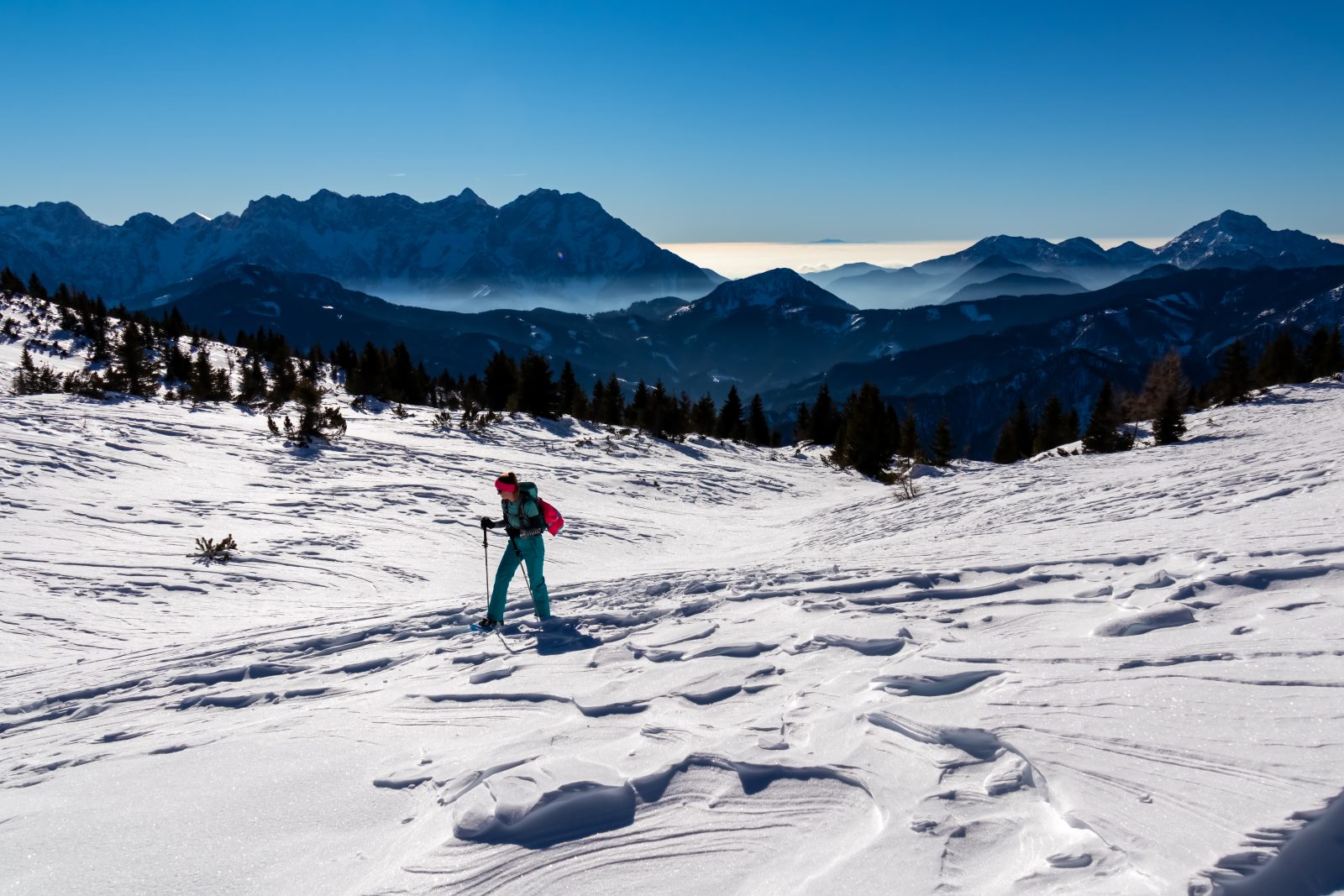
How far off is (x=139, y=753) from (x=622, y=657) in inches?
134

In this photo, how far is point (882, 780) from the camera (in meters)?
3.22

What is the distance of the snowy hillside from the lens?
9.08ft

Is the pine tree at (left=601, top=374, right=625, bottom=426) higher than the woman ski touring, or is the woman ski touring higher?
the pine tree at (left=601, top=374, right=625, bottom=426)

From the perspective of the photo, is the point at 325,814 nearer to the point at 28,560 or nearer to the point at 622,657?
the point at 622,657

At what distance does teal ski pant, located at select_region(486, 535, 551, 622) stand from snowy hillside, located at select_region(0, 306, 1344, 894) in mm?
378

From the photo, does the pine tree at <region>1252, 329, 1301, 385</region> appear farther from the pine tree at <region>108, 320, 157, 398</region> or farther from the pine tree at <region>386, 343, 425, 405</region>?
the pine tree at <region>108, 320, 157, 398</region>

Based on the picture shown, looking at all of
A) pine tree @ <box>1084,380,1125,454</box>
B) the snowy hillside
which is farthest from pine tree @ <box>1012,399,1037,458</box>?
the snowy hillside

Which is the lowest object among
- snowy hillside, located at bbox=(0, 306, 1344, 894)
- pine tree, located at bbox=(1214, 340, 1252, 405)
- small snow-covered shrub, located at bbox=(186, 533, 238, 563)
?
small snow-covered shrub, located at bbox=(186, 533, 238, 563)

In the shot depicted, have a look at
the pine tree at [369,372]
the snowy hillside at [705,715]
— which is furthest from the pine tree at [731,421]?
the snowy hillside at [705,715]

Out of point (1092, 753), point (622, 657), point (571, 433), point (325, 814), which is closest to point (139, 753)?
point (325, 814)

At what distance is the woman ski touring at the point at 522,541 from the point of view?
7.26m

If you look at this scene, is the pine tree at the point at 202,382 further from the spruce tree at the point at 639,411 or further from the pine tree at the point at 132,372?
the spruce tree at the point at 639,411

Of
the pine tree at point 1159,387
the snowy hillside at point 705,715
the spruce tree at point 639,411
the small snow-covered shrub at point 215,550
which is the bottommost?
the small snow-covered shrub at point 215,550

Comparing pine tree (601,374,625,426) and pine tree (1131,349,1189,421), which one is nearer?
pine tree (1131,349,1189,421)
